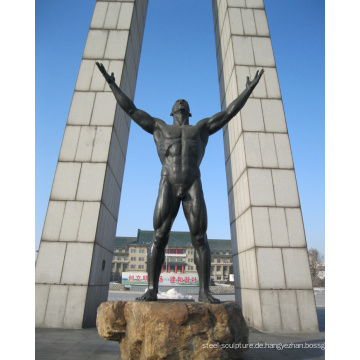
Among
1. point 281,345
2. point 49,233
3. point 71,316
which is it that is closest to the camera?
point 281,345

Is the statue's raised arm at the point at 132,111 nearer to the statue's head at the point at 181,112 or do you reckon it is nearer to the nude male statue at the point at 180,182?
the nude male statue at the point at 180,182

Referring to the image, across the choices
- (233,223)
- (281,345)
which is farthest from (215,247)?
(281,345)

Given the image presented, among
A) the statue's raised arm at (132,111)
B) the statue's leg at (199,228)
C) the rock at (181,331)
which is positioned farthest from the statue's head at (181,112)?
the rock at (181,331)

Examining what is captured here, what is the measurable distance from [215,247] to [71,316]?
65825 mm

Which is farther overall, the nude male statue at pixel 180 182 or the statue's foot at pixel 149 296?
the nude male statue at pixel 180 182

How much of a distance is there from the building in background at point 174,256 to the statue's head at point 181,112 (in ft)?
190

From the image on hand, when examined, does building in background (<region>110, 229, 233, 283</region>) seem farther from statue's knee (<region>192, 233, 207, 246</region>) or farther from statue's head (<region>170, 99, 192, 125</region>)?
statue's knee (<region>192, 233, 207, 246</region>)

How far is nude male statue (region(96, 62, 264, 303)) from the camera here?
443 centimetres

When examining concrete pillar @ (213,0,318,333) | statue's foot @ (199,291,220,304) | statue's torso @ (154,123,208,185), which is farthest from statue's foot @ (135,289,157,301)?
concrete pillar @ (213,0,318,333)

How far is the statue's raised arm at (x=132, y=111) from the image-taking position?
4.92 m

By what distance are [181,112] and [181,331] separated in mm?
3478

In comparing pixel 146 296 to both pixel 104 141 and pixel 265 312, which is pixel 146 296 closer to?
pixel 265 312

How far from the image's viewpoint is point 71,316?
751 centimetres

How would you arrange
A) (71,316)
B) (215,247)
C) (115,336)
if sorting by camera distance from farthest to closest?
1. (215,247)
2. (71,316)
3. (115,336)
